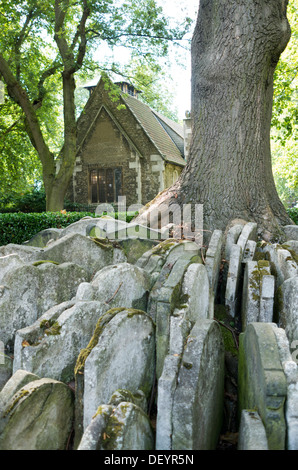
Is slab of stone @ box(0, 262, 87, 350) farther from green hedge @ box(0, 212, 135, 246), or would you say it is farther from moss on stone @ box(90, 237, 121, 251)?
green hedge @ box(0, 212, 135, 246)

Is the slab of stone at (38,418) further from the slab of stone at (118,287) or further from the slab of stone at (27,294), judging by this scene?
the slab of stone at (27,294)

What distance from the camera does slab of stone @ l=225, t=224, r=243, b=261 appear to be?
4.64m

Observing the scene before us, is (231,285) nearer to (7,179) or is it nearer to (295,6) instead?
(295,6)

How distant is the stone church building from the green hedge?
10576 mm

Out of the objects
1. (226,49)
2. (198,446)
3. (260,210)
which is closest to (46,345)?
(198,446)

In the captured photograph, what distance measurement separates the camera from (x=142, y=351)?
2.92m

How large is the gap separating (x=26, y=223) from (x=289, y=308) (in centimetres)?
787

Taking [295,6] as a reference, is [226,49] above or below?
below

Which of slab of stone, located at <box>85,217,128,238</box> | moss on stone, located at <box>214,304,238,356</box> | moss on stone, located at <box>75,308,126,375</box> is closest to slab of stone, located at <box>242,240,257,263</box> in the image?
moss on stone, located at <box>214,304,238,356</box>

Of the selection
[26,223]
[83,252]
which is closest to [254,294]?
[83,252]

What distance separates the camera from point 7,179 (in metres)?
20.7

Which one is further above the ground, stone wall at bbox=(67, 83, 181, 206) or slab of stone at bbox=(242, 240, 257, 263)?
stone wall at bbox=(67, 83, 181, 206)

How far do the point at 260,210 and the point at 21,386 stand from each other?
4.06 meters

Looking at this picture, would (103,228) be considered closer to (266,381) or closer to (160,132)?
(266,381)
